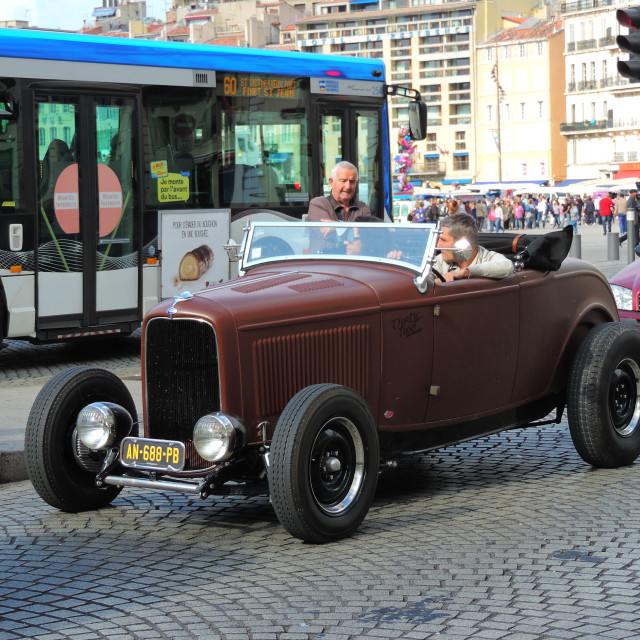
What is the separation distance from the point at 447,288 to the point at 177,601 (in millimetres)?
2690

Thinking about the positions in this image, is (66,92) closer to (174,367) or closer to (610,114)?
(174,367)

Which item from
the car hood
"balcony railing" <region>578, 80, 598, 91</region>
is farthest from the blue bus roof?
"balcony railing" <region>578, 80, 598, 91</region>

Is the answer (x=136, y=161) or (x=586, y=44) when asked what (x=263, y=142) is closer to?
(x=136, y=161)

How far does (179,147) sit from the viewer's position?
588 inches

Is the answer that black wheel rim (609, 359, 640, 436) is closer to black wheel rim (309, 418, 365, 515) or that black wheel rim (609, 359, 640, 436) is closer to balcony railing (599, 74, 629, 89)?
black wheel rim (309, 418, 365, 515)

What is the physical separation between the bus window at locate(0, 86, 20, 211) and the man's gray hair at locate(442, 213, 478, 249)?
6.60 m

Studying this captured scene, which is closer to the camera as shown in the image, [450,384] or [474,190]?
[450,384]

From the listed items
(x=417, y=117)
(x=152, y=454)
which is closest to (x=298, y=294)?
(x=152, y=454)

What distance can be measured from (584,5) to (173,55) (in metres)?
117

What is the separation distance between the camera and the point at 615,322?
862 cm

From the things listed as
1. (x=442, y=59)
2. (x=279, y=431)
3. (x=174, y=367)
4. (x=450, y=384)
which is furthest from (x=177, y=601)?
(x=442, y=59)

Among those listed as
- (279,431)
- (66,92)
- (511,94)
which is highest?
(511,94)

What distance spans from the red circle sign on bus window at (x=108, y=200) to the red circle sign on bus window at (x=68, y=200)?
293 millimetres

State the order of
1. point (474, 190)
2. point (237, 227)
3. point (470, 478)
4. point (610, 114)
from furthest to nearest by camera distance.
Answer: point (610, 114) < point (474, 190) < point (237, 227) < point (470, 478)
